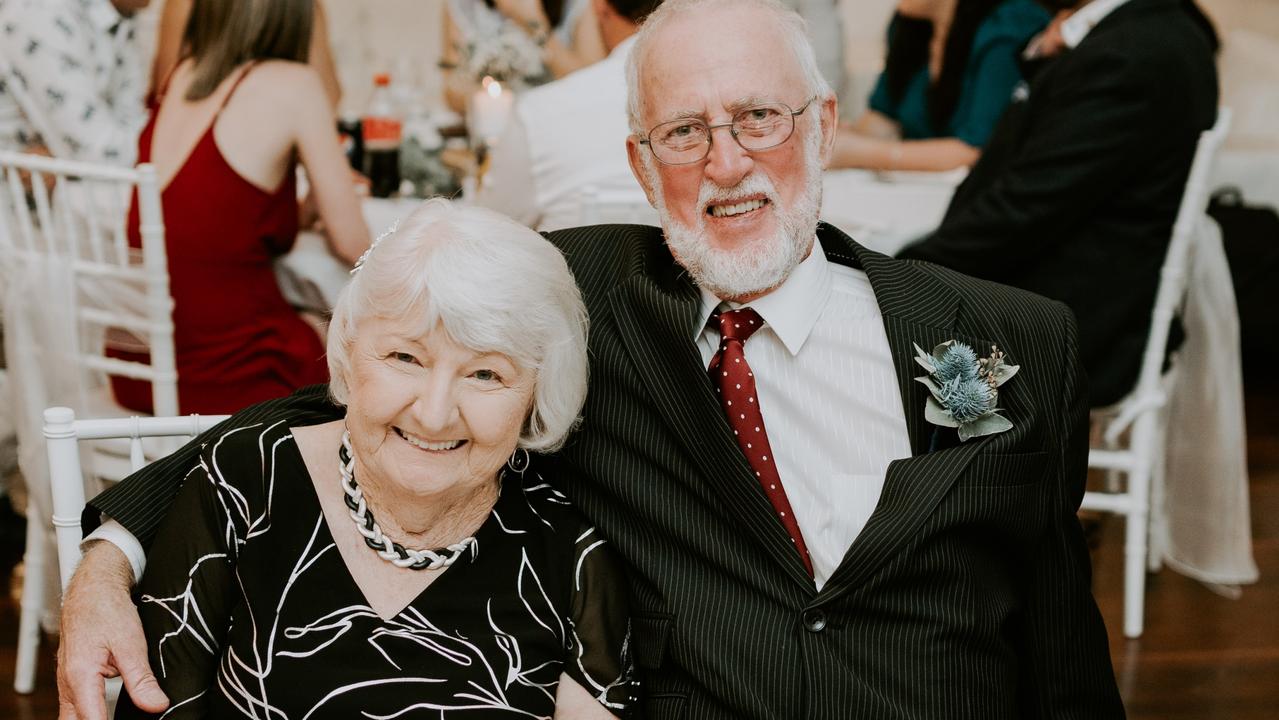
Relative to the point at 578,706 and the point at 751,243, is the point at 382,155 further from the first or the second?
the point at 578,706

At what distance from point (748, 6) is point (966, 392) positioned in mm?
591

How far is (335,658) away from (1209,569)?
2.70m

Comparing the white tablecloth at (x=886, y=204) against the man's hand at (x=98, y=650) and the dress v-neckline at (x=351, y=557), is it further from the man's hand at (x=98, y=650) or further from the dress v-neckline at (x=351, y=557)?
the man's hand at (x=98, y=650)

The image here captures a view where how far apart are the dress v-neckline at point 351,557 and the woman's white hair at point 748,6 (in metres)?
0.61

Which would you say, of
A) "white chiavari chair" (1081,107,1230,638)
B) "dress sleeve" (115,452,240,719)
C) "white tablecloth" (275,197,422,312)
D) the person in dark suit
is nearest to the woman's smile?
"dress sleeve" (115,452,240,719)

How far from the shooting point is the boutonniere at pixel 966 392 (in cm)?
153

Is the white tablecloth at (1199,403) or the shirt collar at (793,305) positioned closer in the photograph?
the shirt collar at (793,305)

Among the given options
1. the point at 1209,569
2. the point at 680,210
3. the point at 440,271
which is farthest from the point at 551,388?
the point at 1209,569

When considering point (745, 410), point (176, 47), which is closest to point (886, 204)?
point (745, 410)

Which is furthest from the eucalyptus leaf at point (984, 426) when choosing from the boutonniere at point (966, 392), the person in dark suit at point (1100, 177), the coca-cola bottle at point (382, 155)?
the coca-cola bottle at point (382, 155)

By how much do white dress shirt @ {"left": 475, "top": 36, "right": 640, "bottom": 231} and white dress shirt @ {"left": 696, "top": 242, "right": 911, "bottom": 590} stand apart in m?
1.24

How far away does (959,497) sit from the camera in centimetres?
153

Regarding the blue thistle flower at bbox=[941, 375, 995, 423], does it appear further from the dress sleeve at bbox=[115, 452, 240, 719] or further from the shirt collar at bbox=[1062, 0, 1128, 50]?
the shirt collar at bbox=[1062, 0, 1128, 50]

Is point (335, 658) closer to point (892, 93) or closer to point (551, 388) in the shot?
point (551, 388)
